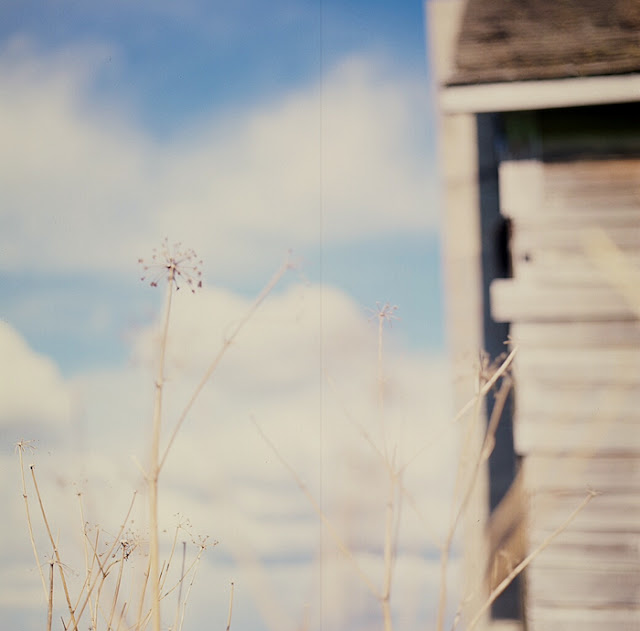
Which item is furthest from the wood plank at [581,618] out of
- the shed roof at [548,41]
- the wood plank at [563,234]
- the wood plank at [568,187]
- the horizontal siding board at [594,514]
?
the shed roof at [548,41]

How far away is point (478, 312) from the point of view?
Result: 4.86 metres

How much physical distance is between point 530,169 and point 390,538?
244 cm

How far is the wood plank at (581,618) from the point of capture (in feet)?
10.8

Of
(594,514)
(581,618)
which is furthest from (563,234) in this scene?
(581,618)

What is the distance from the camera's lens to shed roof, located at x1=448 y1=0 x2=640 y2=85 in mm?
3434

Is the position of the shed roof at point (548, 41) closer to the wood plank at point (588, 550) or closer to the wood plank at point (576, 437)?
the wood plank at point (576, 437)

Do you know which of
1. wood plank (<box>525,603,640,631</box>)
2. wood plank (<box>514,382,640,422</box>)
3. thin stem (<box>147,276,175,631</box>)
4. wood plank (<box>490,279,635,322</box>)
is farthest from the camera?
wood plank (<box>490,279,635,322</box>)

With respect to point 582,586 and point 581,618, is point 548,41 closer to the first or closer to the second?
point 582,586

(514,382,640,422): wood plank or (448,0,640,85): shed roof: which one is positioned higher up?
(448,0,640,85): shed roof

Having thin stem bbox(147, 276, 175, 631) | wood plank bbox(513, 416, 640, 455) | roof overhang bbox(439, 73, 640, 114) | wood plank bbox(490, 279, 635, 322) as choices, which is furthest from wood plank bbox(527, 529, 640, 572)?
thin stem bbox(147, 276, 175, 631)

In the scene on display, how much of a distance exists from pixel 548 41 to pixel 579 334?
135 centimetres

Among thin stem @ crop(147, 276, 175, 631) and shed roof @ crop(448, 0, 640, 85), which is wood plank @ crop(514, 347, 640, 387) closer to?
shed roof @ crop(448, 0, 640, 85)

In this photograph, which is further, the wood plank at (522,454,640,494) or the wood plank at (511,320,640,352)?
the wood plank at (511,320,640,352)

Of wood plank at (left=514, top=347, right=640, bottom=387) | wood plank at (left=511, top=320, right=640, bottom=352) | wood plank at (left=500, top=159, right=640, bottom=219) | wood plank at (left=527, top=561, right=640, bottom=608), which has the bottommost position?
wood plank at (left=527, top=561, right=640, bottom=608)
